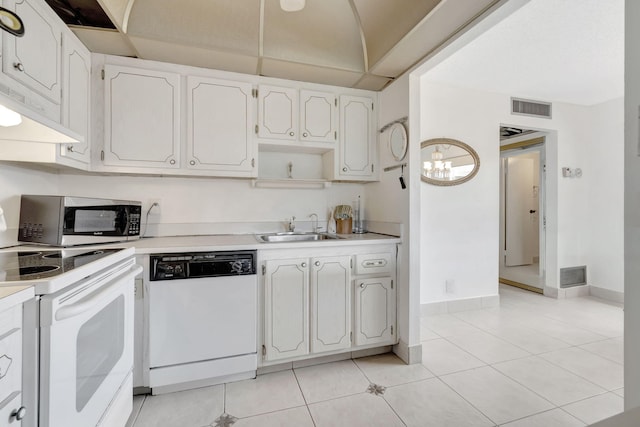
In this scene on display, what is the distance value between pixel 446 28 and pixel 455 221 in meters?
1.98

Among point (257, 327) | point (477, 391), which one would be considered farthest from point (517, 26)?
point (257, 327)

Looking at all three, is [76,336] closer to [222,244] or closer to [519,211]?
[222,244]

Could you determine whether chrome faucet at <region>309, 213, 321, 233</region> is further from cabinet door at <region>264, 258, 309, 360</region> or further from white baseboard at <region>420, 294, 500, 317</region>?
white baseboard at <region>420, 294, 500, 317</region>

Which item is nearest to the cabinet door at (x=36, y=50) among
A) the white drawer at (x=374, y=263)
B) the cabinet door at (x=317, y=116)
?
the cabinet door at (x=317, y=116)

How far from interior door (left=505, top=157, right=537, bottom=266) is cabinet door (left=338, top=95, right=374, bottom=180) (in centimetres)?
341

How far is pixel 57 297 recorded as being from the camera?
0.88 m

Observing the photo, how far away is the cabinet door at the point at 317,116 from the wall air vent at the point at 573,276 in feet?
11.4

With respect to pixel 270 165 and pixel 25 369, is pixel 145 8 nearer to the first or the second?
pixel 270 165

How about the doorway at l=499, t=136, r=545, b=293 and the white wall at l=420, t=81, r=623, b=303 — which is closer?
the white wall at l=420, t=81, r=623, b=303

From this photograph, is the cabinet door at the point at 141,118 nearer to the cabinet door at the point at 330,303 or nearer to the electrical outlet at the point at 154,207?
the electrical outlet at the point at 154,207

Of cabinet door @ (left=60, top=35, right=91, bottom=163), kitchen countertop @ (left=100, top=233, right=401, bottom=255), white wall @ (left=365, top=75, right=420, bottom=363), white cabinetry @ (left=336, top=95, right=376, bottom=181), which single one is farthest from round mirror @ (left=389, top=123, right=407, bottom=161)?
cabinet door @ (left=60, top=35, right=91, bottom=163)

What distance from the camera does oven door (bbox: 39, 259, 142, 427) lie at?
86 cm

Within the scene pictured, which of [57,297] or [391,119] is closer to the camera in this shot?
[57,297]

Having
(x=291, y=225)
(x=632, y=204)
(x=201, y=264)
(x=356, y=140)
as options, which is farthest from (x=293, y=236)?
(x=632, y=204)
